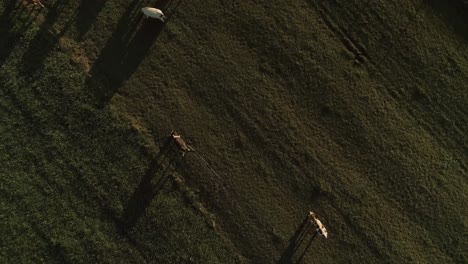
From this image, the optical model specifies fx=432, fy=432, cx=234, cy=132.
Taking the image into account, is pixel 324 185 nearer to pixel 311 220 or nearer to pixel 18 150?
pixel 311 220

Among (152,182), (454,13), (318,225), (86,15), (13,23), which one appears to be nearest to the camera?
(13,23)

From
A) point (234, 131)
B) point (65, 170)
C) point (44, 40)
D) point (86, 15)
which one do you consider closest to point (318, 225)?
point (234, 131)

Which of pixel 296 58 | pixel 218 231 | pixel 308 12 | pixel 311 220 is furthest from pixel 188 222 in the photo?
pixel 308 12

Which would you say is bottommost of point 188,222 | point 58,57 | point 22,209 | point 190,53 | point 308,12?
point 22,209

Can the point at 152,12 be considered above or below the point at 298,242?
above

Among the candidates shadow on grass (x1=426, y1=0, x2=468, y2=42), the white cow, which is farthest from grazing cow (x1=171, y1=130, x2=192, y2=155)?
shadow on grass (x1=426, y1=0, x2=468, y2=42)

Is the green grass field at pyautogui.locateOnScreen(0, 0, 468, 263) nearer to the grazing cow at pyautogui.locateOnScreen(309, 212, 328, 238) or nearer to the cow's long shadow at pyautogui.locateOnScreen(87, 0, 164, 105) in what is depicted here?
the cow's long shadow at pyautogui.locateOnScreen(87, 0, 164, 105)

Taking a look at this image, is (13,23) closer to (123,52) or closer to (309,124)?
(123,52)
